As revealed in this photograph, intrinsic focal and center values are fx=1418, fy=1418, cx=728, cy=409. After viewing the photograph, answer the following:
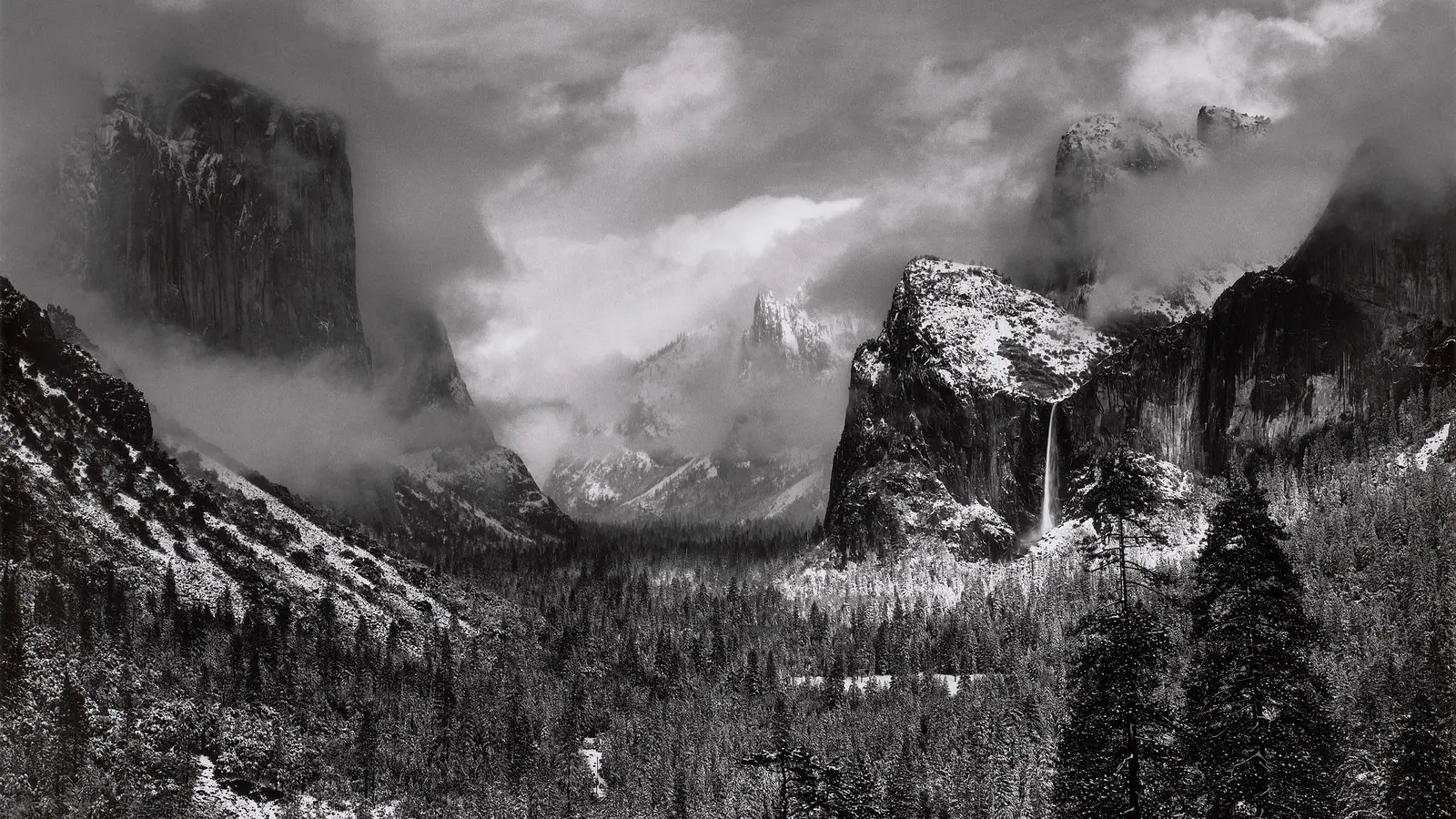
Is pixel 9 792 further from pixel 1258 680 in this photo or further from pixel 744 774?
pixel 1258 680

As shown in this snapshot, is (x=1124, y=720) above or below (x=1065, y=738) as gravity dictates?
above

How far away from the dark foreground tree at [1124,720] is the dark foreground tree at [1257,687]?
5.23 ft

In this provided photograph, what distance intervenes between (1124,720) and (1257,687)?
4817mm

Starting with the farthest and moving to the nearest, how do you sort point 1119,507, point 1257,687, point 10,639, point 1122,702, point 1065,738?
point 10,639
point 1065,738
point 1119,507
point 1122,702
point 1257,687

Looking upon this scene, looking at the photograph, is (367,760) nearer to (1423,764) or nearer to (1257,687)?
(1423,764)

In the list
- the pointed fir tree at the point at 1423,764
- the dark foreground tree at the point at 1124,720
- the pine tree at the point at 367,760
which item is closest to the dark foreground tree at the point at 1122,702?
the dark foreground tree at the point at 1124,720

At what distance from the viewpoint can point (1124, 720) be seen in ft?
169

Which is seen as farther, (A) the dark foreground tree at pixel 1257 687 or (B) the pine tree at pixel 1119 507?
(B) the pine tree at pixel 1119 507

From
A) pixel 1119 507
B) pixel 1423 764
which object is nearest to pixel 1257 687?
pixel 1119 507

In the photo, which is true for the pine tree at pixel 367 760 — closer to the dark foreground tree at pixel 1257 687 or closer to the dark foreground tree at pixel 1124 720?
the dark foreground tree at pixel 1124 720

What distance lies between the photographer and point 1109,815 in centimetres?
5181

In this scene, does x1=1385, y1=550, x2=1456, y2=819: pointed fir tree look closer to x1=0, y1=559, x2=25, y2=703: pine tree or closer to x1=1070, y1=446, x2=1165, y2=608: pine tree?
x1=1070, y1=446, x2=1165, y2=608: pine tree

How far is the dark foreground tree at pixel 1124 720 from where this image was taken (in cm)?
5119

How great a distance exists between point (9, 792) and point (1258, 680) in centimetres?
11736
